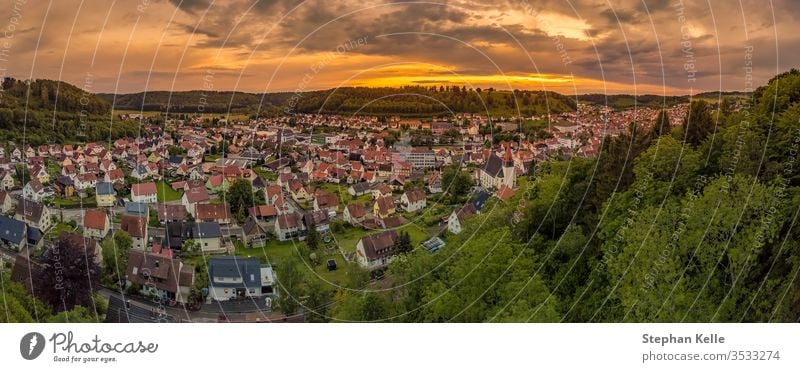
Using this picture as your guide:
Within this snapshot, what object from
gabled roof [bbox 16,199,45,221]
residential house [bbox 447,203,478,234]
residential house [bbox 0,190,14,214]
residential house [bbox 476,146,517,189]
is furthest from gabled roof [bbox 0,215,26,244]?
residential house [bbox 476,146,517,189]

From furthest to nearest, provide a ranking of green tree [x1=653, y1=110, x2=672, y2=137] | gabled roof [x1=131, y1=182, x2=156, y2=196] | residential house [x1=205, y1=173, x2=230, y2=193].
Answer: gabled roof [x1=131, y1=182, x2=156, y2=196]
residential house [x1=205, y1=173, x2=230, y2=193]
green tree [x1=653, y1=110, x2=672, y2=137]

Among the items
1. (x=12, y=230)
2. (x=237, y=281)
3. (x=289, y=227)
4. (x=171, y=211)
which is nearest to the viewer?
(x=237, y=281)

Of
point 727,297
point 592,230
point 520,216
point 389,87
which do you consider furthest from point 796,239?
point 389,87

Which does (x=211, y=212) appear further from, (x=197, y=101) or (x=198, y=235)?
(x=197, y=101)

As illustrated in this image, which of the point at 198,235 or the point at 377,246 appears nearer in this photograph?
the point at 377,246

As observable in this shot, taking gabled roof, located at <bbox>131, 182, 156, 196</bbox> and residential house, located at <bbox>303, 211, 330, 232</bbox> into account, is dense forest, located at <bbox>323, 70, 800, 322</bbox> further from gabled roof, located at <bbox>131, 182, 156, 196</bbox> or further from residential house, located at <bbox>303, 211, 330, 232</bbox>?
gabled roof, located at <bbox>131, 182, 156, 196</bbox>

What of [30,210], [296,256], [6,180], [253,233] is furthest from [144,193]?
[296,256]
